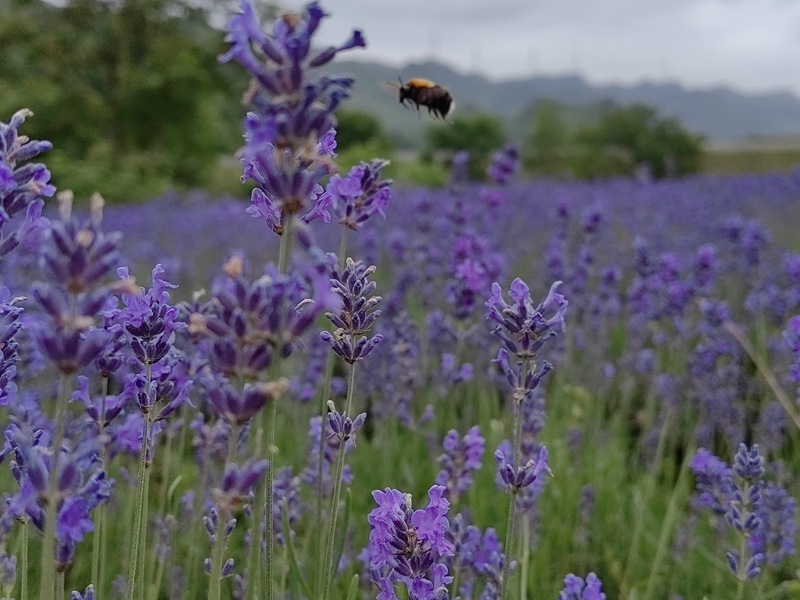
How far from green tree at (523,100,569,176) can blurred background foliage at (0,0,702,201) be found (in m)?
0.17

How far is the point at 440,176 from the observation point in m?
22.5

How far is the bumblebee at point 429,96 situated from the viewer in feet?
10.0

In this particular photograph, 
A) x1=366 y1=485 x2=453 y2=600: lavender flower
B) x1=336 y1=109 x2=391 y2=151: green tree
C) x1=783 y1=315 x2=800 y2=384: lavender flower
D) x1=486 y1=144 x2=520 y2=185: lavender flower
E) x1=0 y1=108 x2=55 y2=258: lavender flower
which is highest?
x1=336 y1=109 x2=391 y2=151: green tree

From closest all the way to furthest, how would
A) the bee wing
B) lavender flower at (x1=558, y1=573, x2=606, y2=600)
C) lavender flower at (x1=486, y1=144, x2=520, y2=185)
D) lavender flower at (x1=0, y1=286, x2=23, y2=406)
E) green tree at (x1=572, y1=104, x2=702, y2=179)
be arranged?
1. lavender flower at (x1=0, y1=286, x2=23, y2=406)
2. lavender flower at (x1=558, y1=573, x2=606, y2=600)
3. the bee wing
4. lavender flower at (x1=486, y1=144, x2=520, y2=185)
5. green tree at (x1=572, y1=104, x2=702, y2=179)

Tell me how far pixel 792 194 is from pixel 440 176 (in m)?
14.7

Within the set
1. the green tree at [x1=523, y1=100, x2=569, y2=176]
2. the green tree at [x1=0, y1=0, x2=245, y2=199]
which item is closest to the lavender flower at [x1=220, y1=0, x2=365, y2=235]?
the green tree at [x1=0, y1=0, x2=245, y2=199]

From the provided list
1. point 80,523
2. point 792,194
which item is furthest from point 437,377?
point 792,194

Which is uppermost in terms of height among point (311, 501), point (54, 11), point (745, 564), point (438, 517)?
point (54, 11)

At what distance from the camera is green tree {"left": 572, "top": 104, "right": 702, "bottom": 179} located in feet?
72.5

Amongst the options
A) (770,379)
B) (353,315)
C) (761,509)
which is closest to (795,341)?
(761,509)

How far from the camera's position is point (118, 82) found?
23578 millimetres

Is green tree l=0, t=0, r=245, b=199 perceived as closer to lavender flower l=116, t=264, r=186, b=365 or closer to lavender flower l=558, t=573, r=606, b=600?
lavender flower l=116, t=264, r=186, b=365

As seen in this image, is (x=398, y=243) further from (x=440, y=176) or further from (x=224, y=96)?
(x=224, y=96)

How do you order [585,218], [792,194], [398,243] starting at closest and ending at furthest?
[585,218] → [398,243] → [792,194]
